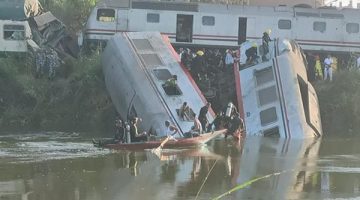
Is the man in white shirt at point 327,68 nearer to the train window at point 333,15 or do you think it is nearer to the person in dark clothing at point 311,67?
the person in dark clothing at point 311,67

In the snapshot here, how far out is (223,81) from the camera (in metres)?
29.7

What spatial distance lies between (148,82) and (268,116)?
480cm

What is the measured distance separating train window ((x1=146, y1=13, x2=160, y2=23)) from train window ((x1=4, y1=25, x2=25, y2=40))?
21.3 ft

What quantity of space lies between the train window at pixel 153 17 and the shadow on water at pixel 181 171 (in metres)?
13.5

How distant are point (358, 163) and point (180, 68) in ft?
36.0

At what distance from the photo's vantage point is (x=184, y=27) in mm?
34219

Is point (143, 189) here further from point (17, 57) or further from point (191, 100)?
point (17, 57)

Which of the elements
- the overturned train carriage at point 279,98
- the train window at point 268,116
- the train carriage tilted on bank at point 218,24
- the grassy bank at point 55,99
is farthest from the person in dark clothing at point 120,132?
the train carriage tilted on bank at point 218,24

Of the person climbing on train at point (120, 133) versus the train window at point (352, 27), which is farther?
the train window at point (352, 27)

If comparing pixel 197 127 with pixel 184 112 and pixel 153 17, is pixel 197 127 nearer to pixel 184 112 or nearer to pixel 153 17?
pixel 184 112

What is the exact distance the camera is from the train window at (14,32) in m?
32.9

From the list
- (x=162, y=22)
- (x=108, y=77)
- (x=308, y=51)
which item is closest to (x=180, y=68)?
(x=108, y=77)

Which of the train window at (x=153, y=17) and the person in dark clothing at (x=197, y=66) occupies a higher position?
the train window at (x=153, y=17)

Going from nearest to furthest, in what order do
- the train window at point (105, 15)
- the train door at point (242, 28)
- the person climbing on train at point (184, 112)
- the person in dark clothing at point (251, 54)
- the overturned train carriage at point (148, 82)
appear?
1. the person climbing on train at point (184, 112)
2. the overturned train carriage at point (148, 82)
3. the person in dark clothing at point (251, 54)
4. the train window at point (105, 15)
5. the train door at point (242, 28)
